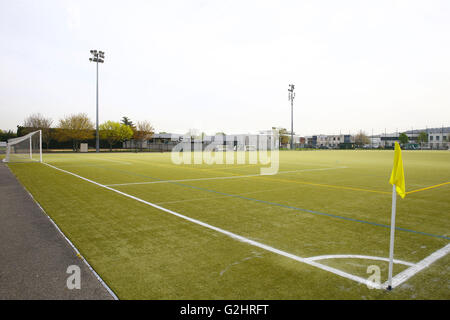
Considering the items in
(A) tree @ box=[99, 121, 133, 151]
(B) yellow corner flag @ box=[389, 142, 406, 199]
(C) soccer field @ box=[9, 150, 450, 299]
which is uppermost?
(A) tree @ box=[99, 121, 133, 151]

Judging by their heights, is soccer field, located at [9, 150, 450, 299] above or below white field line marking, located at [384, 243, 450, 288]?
above

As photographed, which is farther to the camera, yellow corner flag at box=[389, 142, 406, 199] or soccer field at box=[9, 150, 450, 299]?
soccer field at box=[9, 150, 450, 299]

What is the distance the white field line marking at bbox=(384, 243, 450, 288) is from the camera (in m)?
3.70

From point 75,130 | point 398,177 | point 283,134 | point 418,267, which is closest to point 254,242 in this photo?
point 418,267

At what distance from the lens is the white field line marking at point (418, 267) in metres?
3.70

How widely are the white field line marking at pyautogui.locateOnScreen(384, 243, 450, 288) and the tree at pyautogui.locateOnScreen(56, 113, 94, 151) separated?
67072 millimetres

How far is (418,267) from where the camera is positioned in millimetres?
4102

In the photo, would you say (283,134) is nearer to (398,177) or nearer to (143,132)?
(143,132)

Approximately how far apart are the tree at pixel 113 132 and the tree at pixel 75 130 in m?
3.13

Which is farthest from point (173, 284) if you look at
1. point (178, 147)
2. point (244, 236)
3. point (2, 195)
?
point (178, 147)

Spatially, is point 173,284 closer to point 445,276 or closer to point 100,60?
point 445,276

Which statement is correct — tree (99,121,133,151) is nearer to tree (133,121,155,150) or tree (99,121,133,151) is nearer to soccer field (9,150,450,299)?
tree (133,121,155,150)

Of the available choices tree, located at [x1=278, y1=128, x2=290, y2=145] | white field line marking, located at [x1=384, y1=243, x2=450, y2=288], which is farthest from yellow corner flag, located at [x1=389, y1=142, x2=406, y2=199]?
tree, located at [x1=278, y1=128, x2=290, y2=145]

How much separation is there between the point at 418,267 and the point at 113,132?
71.0m
